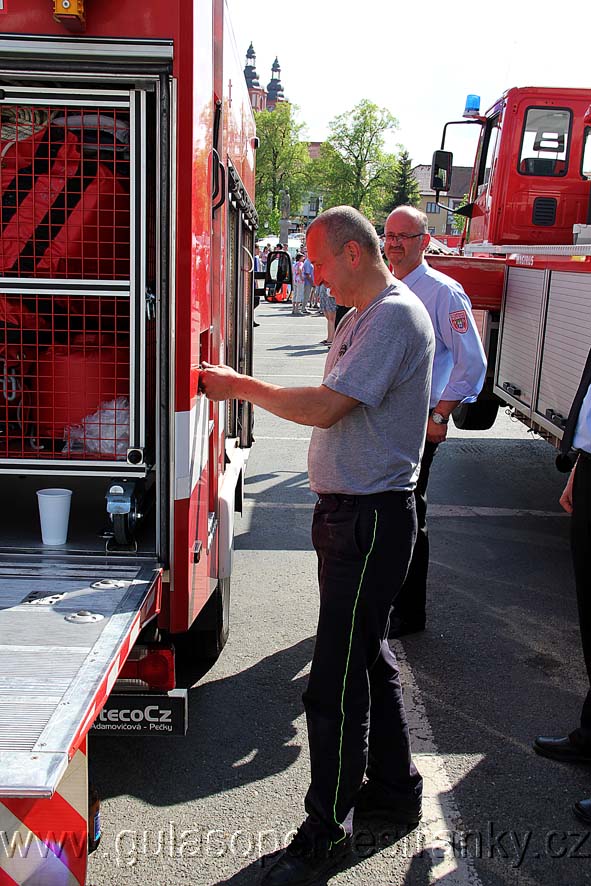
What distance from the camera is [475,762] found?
356 cm

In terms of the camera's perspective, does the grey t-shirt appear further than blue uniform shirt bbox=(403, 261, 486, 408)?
No

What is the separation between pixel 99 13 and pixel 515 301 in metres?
5.05

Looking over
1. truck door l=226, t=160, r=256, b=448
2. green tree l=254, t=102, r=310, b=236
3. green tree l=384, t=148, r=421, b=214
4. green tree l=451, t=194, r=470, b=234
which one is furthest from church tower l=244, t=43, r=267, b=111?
truck door l=226, t=160, r=256, b=448

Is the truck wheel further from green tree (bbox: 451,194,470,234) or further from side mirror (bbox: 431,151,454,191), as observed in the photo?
green tree (bbox: 451,194,470,234)

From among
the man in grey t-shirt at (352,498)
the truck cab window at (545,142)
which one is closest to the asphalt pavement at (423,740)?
the man in grey t-shirt at (352,498)

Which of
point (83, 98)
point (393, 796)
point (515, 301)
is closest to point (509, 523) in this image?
point (515, 301)

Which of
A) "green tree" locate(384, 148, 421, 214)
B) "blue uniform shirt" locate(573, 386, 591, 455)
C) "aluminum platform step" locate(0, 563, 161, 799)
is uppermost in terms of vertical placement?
"green tree" locate(384, 148, 421, 214)

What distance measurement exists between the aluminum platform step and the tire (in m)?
1.16

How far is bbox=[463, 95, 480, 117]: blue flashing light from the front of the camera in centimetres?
984

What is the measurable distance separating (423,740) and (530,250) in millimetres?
4673

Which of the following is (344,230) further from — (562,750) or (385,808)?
(562,750)

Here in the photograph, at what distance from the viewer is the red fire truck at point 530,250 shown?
5.77 meters

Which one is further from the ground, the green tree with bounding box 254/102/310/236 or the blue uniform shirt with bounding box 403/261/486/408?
the green tree with bounding box 254/102/310/236

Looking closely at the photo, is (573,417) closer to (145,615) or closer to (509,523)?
(145,615)
